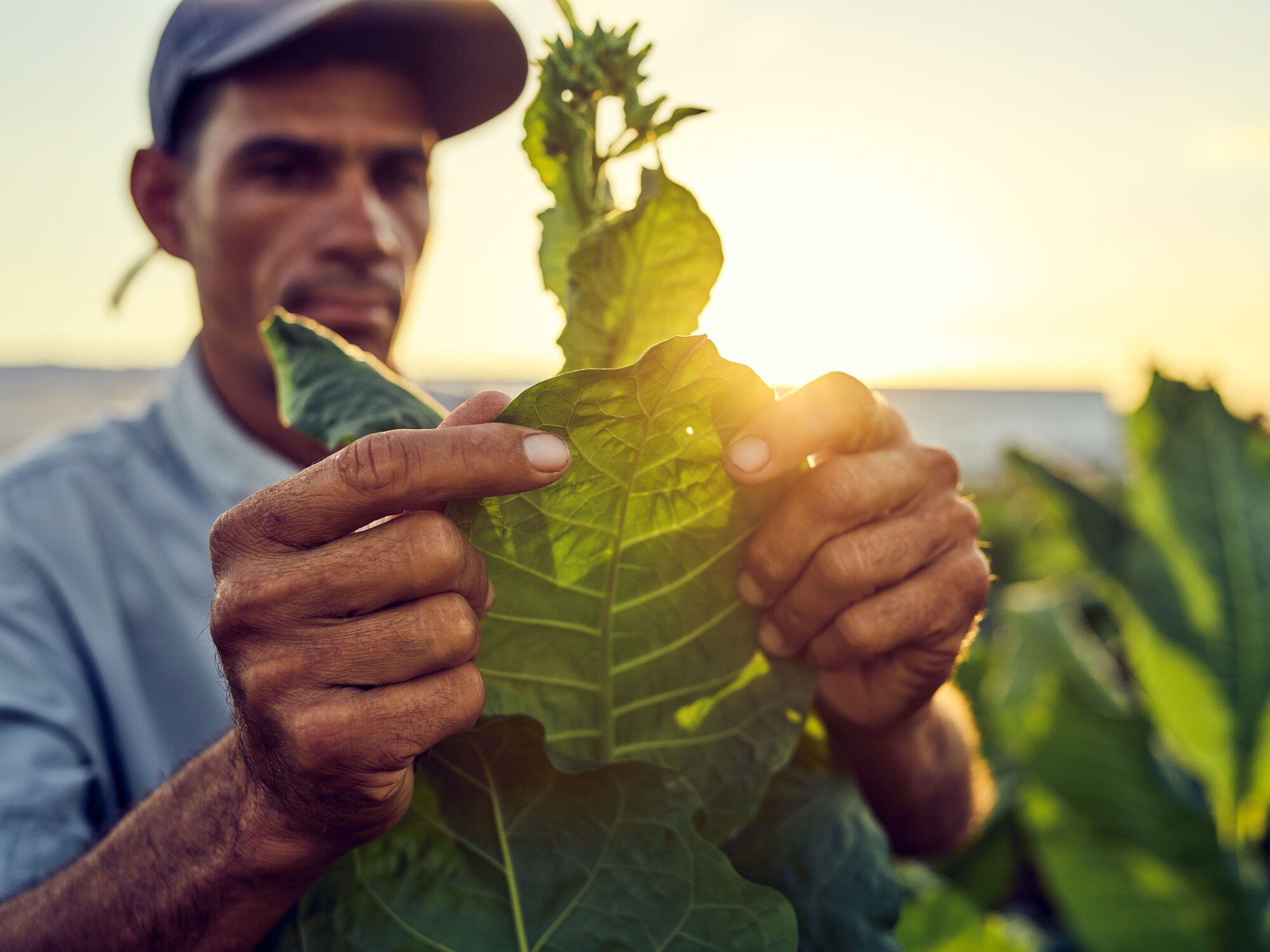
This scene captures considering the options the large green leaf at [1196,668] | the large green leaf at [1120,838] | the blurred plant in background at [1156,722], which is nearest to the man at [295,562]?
the large green leaf at [1120,838]

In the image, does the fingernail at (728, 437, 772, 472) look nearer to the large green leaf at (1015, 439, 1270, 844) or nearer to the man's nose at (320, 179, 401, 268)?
the man's nose at (320, 179, 401, 268)

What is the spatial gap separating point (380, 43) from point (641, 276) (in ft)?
4.86

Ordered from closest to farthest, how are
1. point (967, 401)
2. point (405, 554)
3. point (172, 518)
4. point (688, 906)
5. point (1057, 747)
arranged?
point (405, 554) → point (688, 906) → point (172, 518) → point (1057, 747) → point (967, 401)

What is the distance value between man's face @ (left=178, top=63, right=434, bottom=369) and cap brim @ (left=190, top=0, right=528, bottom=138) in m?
0.07

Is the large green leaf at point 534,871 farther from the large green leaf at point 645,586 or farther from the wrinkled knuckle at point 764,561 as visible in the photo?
the wrinkled knuckle at point 764,561

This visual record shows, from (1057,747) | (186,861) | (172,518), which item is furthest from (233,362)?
(1057,747)

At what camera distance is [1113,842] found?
242 cm

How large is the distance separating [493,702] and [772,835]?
1.23ft

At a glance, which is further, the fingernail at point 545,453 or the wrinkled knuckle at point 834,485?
the wrinkled knuckle at point 834,485

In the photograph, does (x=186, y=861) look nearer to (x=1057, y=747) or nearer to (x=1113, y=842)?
(x=1057, y=747)

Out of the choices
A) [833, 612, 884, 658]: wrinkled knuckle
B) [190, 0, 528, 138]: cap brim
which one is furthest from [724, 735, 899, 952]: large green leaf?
[190, 0, 528, 138]: cap brim

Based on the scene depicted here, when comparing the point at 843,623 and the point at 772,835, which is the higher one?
the point at 843,623

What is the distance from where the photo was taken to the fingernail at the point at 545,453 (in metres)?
0.70

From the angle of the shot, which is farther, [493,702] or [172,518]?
[172,518]
